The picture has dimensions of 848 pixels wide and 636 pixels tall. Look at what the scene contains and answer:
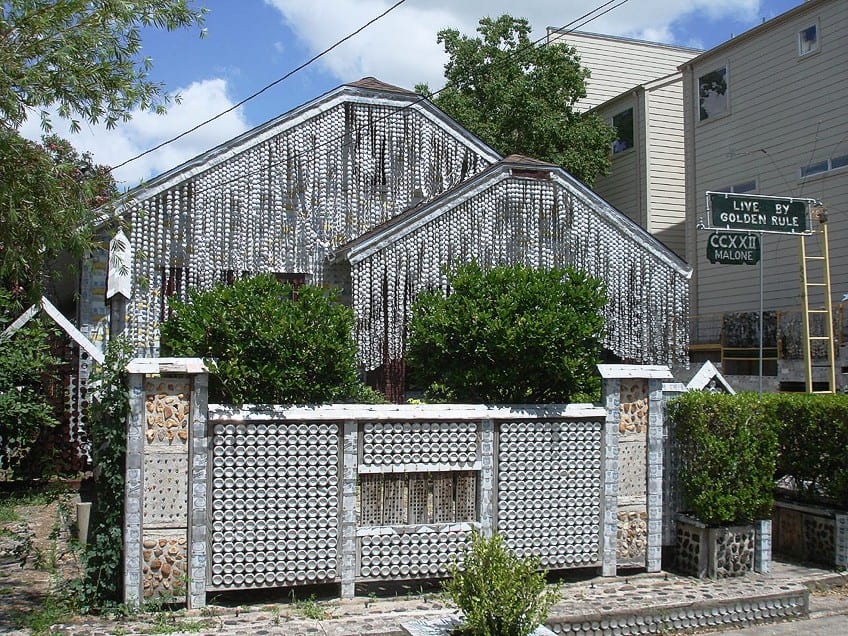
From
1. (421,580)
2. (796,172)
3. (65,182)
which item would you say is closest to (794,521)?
(421,580)

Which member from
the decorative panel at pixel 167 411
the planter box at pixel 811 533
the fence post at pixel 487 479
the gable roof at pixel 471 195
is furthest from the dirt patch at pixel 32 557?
the planter box at pixel 811 533

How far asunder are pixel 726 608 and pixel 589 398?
2.45 metres

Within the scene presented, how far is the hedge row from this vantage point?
8.09 metres

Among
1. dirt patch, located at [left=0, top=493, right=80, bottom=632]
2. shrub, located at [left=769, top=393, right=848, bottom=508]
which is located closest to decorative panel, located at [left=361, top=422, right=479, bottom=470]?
dirt patch, located at [left=0, top=493, right=80, bottom=632]

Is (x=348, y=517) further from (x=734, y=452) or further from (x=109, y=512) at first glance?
(x=734, y=452)

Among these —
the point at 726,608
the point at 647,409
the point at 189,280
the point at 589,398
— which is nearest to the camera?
the point at 726,608

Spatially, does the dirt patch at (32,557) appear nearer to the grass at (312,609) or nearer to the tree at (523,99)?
the grass at (312,609)

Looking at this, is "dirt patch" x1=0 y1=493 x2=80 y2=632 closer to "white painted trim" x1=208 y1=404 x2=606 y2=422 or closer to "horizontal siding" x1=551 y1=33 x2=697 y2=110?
"white painted trim" x1=208 y1=404 x2=606 y2=422

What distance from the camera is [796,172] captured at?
19.8 m

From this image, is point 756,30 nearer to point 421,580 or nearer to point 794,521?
point 794,521

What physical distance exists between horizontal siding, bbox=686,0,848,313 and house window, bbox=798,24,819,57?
132 mm

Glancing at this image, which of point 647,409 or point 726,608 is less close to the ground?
point 647,409

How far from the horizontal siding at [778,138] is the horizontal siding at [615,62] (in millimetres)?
6871

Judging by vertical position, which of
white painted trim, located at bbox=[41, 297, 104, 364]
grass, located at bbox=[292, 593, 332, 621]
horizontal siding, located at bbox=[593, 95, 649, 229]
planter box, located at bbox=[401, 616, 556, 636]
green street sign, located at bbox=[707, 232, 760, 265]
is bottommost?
grass, located at bbox=[292, 593, 332, 621]
